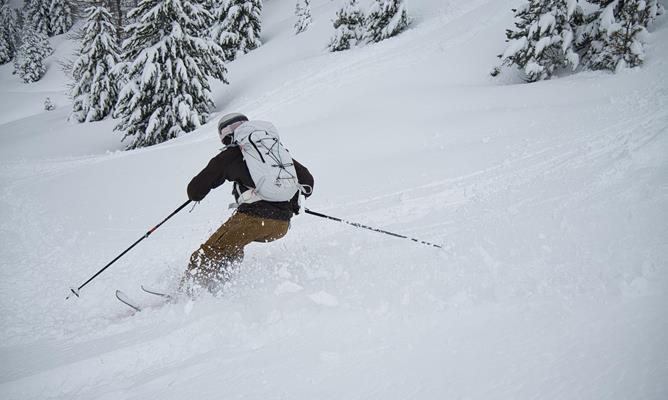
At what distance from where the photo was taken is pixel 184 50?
1463 centimetres

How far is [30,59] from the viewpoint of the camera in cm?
4222

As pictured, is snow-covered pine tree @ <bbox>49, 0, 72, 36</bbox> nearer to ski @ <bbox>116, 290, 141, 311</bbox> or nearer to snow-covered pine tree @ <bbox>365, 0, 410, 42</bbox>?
snow-covered pine tree @ <bbox>365, 0, 410, 42</bbox>

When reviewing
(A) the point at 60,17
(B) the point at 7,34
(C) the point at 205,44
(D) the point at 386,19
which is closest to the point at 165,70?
(C) the point at 205,44

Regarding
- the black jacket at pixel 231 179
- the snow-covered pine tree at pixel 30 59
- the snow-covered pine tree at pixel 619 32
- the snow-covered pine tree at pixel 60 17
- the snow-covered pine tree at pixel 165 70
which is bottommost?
the snow-covered pine tree at pixel 30 59

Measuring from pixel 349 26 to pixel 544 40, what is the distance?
38.8 ft

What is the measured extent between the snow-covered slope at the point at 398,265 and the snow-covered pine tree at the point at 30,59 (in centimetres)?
4467

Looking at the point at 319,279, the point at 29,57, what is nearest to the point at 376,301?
the point at 319,279

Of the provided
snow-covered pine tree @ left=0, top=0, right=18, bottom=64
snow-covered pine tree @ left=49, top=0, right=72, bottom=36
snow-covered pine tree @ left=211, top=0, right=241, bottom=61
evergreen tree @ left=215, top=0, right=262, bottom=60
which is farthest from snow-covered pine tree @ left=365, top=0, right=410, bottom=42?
snow-covered pine tree @ left=0, top=0, right=18, bottom=64

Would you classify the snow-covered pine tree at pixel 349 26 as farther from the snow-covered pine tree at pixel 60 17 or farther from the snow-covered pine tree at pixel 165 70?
the snow-covered pine tree at pixel 60 17

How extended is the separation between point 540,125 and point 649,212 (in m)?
4.37

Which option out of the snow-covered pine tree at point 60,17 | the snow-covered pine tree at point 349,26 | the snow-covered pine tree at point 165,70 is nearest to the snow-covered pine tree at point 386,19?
the snow-covered pine tree at point 349,26

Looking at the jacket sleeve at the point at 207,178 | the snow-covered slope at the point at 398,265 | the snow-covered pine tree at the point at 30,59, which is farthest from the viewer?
the snow-covered pine tree at the point at 30,59

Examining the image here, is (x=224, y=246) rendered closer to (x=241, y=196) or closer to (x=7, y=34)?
(x=241, y=196)

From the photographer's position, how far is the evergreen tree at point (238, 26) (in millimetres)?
24594
